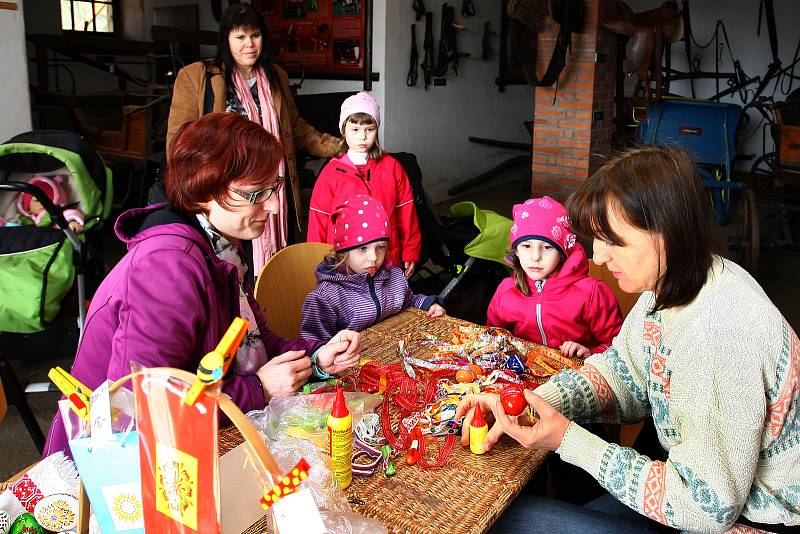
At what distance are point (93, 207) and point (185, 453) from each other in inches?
105

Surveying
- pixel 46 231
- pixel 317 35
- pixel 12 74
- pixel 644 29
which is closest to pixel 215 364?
pixel 46 231

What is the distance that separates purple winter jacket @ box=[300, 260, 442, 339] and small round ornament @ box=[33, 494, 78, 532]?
1.18 m

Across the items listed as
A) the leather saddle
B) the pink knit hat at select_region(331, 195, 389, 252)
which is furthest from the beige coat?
the leather saddle

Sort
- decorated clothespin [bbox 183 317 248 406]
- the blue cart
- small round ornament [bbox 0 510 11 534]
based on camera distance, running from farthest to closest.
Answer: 1. the blue cart
2. small round ornament [bbox 0 510 11 534]
3. decorated clothespin [bbox 183 317 248 406]

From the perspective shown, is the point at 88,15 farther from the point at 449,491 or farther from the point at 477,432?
the point at 449,491

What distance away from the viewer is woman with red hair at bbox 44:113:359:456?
141 centimetres

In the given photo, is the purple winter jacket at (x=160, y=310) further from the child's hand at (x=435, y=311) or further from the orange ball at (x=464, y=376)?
the child's hand at (x=435, y=311)

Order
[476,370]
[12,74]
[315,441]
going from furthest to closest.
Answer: [12,74] → [476,370] → [315,441]

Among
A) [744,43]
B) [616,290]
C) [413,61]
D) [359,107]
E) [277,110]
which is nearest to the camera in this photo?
[616,290]

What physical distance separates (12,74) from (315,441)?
3.51 m

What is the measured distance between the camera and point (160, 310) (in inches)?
55.3

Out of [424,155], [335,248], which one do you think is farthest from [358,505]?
[424,155]

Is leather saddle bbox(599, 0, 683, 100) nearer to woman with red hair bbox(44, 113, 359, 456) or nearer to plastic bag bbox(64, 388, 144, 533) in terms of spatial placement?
woman with red hair bbox(44, 113, 359, 456)

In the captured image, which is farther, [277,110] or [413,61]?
[413,61]
